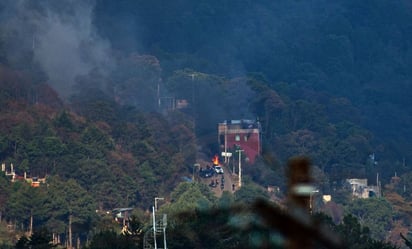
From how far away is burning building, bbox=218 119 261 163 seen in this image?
12119 centimetres

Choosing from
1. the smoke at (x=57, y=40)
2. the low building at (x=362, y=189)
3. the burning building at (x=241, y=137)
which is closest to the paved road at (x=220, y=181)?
the burning building at (x=241, y=137)

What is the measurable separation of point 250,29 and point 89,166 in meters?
75.6

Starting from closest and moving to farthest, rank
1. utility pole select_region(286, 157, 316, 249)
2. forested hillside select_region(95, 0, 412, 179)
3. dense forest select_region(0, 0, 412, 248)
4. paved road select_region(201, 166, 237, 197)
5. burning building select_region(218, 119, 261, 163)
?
utility pole select_region(286, 157, 316, 249) → dense forest select_region(0, 0, 412, 248) → paved road select_region(201, 166, 237, 197) → burning building select_region(218, 119, 261, 163) → forested hillside select_region(95, 0, 412, 179)

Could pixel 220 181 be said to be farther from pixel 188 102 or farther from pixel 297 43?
pixel 297 43

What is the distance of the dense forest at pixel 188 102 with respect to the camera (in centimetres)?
10144

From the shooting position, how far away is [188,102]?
133750 mm

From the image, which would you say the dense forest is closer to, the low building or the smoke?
the smoke

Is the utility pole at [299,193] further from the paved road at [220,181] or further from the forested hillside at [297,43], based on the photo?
the forested hillside at [297,43]

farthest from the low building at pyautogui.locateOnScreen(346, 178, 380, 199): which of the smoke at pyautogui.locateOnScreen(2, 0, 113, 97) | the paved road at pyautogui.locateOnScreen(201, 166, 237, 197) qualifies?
the smoke at pyautogui.locateOnScreen(2, 0, 113, 97)

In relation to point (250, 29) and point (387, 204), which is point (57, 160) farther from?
point (250, 29)

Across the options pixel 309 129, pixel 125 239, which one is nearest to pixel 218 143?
pixel 309 129

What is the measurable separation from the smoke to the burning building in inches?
513

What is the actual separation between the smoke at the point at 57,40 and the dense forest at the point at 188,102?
21cm

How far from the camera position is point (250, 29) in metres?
180
